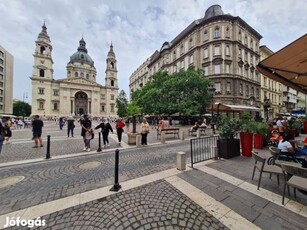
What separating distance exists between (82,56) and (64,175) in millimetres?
96281

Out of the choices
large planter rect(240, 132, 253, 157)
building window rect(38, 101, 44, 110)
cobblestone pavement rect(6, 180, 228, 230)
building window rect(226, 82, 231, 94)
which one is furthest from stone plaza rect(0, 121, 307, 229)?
building window rect(38, 101, 44, 110)

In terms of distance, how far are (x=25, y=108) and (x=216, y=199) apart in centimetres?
10323

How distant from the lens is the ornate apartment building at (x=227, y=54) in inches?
1298

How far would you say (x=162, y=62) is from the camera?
5175 centimetres

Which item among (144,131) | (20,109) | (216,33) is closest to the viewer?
(144,131)

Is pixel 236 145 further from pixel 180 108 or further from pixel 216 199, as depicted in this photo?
pixel 180 108

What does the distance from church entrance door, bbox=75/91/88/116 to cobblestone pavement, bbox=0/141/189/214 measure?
79.1m

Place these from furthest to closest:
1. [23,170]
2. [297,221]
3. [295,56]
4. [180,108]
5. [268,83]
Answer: [268,83], [180,108], [23,170], [295,56], [297,221]

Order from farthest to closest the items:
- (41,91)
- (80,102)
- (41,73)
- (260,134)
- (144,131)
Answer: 1. (80,102)
2. (41,91)
3. (41,73)
4. (144,131)
5. (260,134)

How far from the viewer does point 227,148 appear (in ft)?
21.3

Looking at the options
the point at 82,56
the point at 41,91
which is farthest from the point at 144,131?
the point at 82,56

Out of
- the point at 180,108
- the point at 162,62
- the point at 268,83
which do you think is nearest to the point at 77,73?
the point at 162,62

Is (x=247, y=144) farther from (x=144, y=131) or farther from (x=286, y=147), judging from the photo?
(x=144, y=131)

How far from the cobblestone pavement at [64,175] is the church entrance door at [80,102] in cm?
7907
